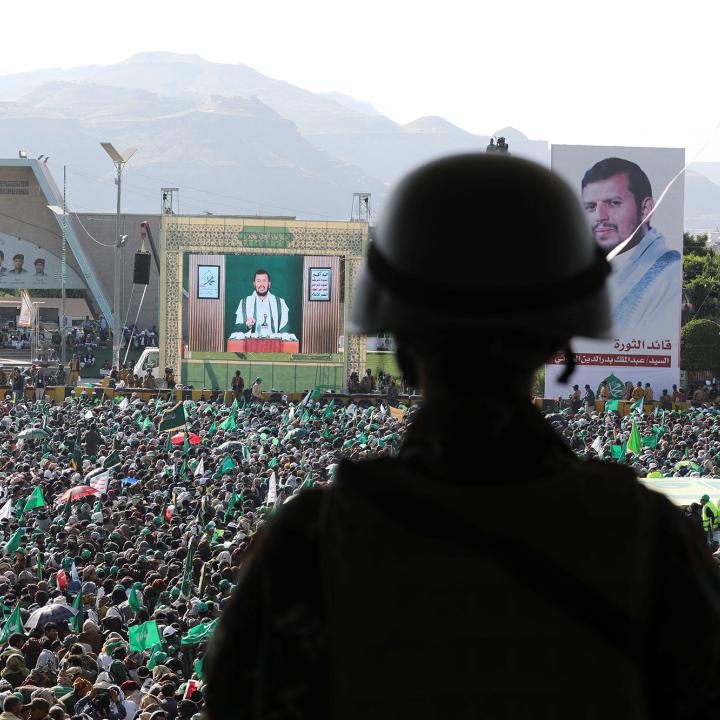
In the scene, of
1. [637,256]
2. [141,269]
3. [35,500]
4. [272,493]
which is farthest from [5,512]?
[637,256]

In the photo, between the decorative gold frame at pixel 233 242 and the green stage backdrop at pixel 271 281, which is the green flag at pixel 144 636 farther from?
the decorative gold frame at pixel 233 242

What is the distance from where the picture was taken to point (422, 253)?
56.8 inches

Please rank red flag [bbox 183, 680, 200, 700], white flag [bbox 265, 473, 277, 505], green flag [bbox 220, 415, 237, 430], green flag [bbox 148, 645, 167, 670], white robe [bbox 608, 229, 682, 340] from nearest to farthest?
red flag [bbox 183, 680, 200, 700] < green flag [bbox 148, 645, 167, 670] < white flag [bbox 265, 473, 277, 505] < green flag [bbox 220, 415, 237, 430] < white robe [bbox 608, 229, 682, 340]

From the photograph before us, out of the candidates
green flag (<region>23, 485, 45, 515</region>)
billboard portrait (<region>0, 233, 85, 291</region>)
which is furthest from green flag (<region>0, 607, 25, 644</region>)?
billboard portrait (<region>0, 233, 85, 291</region>)

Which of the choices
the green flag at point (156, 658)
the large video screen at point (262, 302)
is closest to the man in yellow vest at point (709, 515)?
the green flag at point (156, 658)

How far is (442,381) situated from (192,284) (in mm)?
38808

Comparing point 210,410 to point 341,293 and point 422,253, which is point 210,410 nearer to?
point 341,293

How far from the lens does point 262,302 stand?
131 feet

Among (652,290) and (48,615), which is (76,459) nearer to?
(48,615)

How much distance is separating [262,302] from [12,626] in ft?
99.3

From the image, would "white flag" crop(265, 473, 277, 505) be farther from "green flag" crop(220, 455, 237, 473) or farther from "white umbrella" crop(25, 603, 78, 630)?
"white umbrella" crop(25, 603, 78, 630)

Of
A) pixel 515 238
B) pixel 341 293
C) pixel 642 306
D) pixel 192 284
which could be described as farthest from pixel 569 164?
pixel 515 238

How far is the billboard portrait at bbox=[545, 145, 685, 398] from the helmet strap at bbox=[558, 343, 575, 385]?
120ft

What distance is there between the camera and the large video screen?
3981cm
